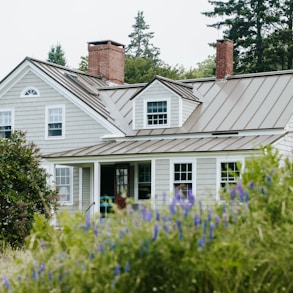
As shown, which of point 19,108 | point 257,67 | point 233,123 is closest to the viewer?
point 233,123

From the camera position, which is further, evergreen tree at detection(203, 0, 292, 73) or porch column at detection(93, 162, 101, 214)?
evergreen tree at detection(203, 0, 292, 73)

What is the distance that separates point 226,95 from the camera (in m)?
31.5

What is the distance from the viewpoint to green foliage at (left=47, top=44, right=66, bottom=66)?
68812 mm

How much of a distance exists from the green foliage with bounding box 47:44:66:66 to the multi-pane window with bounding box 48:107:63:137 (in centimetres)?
3629

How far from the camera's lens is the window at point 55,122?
32.6m

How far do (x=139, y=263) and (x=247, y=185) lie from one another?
1642 mm

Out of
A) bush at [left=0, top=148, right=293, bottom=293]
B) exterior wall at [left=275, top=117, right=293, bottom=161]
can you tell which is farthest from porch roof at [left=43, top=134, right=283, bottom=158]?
bush at [left=0, top=148, right=293, bottom=293]

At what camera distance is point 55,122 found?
32.7 m

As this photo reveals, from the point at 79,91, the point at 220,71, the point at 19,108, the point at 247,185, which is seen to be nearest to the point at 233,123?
the point at 220,71

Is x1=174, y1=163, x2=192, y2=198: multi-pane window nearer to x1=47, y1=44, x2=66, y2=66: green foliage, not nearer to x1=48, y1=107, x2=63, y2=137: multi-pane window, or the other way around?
x1=48, y1=107, x2=63, y2=137: multi-pane window

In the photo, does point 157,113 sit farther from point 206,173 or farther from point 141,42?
point 141,42

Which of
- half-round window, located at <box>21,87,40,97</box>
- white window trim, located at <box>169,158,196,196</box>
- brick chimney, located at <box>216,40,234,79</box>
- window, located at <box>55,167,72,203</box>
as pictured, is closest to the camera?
white window trim, located at <box>169,158,196,196</box>

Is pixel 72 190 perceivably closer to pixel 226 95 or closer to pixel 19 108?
pixel 19 108

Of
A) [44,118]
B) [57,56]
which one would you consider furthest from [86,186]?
[57,56]
